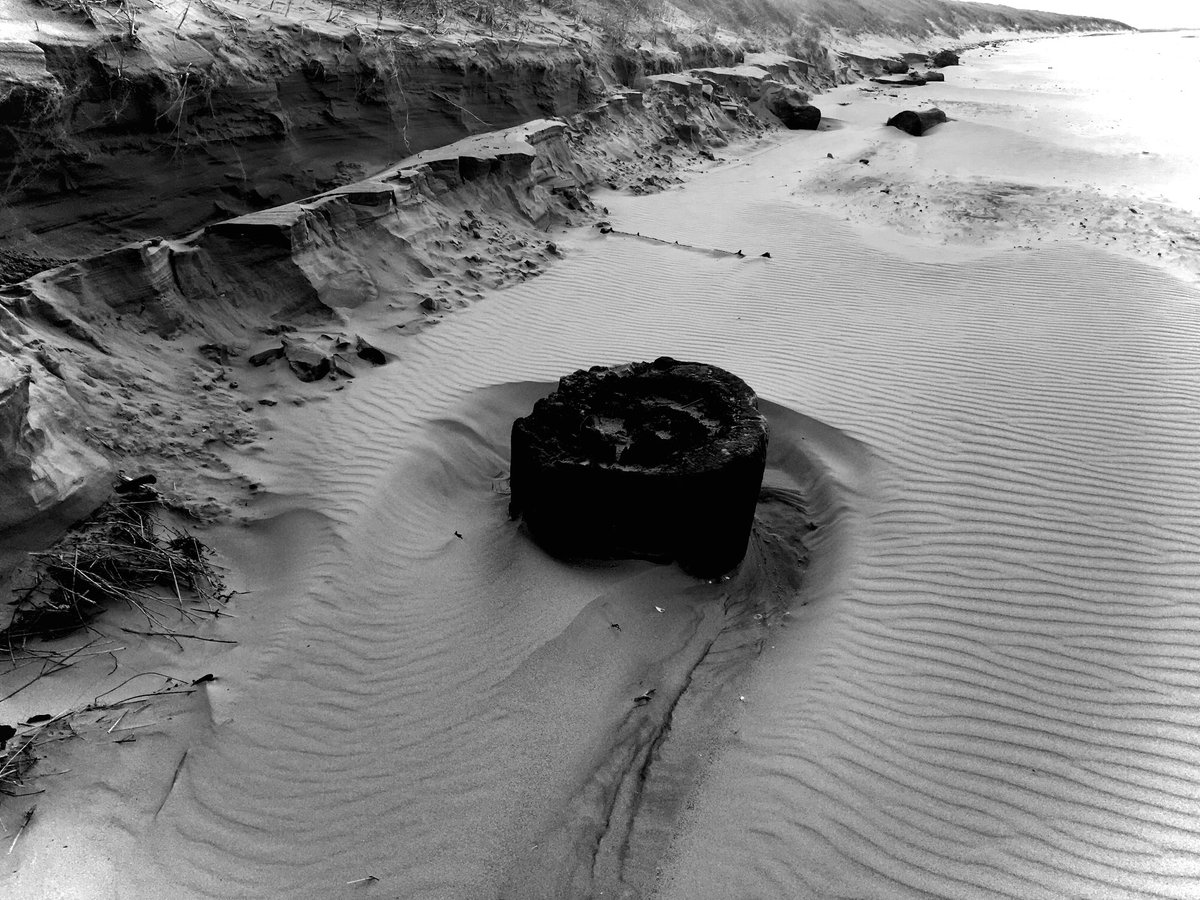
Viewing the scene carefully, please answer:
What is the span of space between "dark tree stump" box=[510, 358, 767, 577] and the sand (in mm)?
204

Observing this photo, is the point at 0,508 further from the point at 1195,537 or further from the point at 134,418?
the point at 1195,537

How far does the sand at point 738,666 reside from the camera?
9.44ft

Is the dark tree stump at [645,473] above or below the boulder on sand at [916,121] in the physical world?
below

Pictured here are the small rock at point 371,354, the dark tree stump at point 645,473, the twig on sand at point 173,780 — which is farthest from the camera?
the small rock at point 371,354

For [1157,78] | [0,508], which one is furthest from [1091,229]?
[1157,78]

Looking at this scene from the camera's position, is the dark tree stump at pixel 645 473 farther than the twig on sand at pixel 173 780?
Yes

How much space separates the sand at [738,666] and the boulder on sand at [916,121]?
10.9 metres

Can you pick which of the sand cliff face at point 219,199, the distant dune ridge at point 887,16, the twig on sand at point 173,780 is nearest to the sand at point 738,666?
the twig on sand at point 173,780

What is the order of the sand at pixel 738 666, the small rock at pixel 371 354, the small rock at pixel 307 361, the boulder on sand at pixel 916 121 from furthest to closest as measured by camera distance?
1. the boulder on sand at pixel 916 121
2. the small rock at pixel 371 354
3. the small rock at pixel 307 361
4. the sand at pixel 738 666

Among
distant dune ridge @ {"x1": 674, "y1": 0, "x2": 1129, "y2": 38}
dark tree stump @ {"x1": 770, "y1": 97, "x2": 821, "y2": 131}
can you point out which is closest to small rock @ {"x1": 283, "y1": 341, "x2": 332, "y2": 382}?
dark tree stump @ {"x1": 770, "y1": 97, "x2": 821, "y2": 131}

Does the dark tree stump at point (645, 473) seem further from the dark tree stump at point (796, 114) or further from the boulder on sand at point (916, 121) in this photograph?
the dark tree stump at point (796, 114)

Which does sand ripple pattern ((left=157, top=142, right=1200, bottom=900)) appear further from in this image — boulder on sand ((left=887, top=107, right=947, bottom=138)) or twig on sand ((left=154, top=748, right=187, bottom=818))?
boulder on sand ((left=887, top=107, right=947, bottom=138))

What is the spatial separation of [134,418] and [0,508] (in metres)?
1.38

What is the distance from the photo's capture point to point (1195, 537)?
4.15m
